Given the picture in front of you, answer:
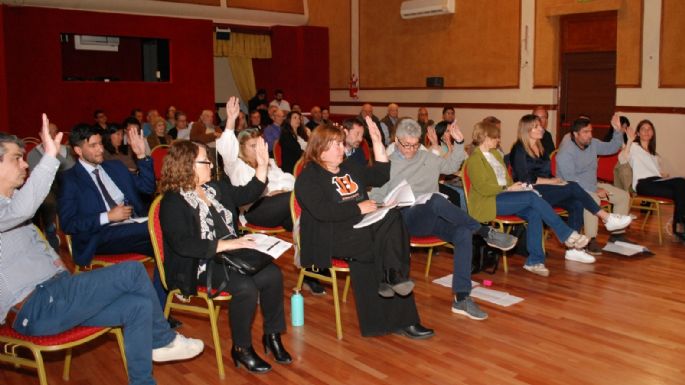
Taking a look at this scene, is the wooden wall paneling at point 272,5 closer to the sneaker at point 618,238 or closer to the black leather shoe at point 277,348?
the sneaker at point 618,238

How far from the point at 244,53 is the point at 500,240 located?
1049 cm

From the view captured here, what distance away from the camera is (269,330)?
363 centimetres

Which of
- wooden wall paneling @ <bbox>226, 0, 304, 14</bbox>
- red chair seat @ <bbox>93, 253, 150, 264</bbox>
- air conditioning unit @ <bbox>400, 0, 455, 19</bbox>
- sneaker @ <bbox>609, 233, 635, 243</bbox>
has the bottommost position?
sneaker @ <bbox>609, 233, 635, 243</bbox>

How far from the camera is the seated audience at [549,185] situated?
5684mm

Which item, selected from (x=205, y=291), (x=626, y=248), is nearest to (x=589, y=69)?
(x=626, y=248)

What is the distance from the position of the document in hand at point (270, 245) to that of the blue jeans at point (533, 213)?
235cm

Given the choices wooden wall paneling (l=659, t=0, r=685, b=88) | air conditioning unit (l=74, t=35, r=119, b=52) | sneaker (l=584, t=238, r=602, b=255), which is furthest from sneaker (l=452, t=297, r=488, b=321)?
air conditioning unit (l=74, t=35, r=119, b=52)

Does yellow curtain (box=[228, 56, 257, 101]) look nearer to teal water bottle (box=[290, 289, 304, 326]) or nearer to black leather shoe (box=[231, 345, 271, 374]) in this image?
teal water bottle (box=[290, 289, 304, 326])

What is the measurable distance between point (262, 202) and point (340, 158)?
1.27 metres

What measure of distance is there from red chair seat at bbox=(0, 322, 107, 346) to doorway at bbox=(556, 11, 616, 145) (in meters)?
9.24

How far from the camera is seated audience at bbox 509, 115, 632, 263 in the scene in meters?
5.68

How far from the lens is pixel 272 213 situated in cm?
495

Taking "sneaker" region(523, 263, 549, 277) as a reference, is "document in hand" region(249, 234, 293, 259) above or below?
above

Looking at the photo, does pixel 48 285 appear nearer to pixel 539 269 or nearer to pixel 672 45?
pixel 539 269
